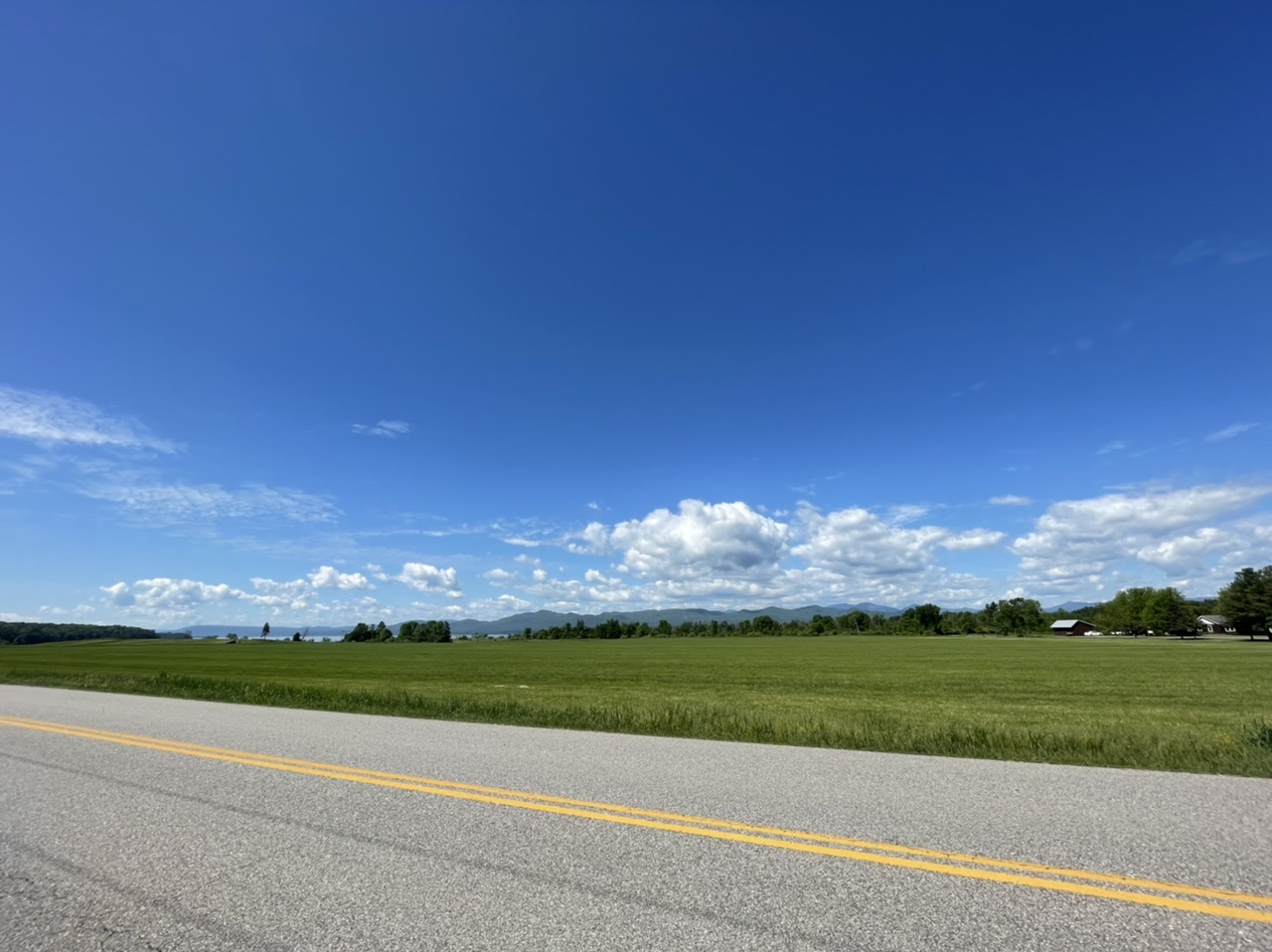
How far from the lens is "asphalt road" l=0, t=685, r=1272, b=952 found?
11.9 feet

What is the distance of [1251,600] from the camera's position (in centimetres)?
10194

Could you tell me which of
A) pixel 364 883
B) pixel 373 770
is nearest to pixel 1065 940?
pixel 364 883

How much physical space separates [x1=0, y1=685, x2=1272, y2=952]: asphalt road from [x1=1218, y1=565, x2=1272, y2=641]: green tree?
13142 cm

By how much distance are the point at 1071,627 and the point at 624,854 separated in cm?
20747

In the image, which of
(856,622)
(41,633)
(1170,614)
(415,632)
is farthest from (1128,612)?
(41,633)

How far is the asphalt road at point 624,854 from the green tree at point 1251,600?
13142 centimetres

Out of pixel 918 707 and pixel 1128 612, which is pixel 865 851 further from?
pixel 1128 612

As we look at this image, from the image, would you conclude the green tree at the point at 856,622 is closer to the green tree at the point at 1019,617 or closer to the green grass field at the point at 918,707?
the green tree at the point at 1019,617

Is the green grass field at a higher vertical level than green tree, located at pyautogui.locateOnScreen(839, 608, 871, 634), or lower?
lower

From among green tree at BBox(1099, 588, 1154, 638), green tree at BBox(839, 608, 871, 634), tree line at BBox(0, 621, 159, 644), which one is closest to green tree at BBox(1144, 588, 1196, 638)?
green tree at BBox(1099, 588, 1154, 638)

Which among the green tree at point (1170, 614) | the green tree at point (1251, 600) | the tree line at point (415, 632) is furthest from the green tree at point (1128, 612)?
A: the tree line at point (415, 632)

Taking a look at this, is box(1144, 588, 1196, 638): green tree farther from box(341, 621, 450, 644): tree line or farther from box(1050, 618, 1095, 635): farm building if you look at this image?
box(341, 621, 450, 644): tree line

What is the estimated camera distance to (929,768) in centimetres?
747

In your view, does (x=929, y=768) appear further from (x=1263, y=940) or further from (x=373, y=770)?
(x=373, y=770)
